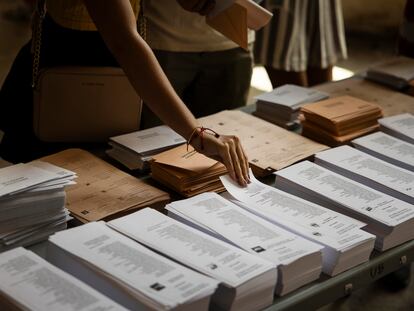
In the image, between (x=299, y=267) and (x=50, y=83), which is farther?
(x=50, y=83)

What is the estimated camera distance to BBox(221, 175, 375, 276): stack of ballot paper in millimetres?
1554

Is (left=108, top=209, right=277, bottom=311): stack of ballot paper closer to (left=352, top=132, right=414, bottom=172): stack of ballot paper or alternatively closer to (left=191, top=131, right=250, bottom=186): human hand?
(left=191, top=131, right=250, bottom=186): human hand

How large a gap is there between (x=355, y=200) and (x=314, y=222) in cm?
16

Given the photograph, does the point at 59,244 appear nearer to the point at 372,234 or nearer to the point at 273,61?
the point at 372,234

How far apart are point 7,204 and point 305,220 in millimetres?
632

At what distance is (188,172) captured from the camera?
6.08 feet

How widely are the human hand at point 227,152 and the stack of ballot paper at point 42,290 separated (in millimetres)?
577

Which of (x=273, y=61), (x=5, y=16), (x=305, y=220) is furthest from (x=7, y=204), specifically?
(x=5, y=16)

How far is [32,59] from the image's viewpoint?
6.97ft

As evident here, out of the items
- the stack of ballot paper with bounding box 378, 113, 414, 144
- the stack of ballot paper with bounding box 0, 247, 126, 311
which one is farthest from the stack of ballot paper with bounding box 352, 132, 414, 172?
the stack of ballot paper with bounding box 0, 247, 126, 311

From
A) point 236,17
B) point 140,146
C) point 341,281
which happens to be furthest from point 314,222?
point 236,17

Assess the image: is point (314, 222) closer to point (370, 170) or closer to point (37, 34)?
point (370, 170)

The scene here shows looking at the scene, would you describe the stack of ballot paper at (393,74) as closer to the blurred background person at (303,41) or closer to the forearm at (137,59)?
the blurred background person at (303,41)

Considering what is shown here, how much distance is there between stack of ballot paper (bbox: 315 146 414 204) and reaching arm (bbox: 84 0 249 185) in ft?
0.86
